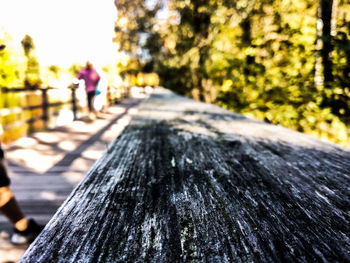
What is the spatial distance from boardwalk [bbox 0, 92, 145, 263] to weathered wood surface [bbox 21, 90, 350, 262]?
136 cm

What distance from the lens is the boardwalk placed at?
210 cm

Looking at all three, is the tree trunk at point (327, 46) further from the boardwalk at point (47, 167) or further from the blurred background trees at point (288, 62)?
the boardwalk at point (47, 167)

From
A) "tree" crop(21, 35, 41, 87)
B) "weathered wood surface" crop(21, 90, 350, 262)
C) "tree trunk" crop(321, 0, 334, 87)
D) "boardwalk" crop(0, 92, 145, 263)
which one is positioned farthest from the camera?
"tree" crop(21, 35, 41, 87)

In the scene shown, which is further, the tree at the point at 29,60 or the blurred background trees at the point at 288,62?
the tree at the point at 29,60

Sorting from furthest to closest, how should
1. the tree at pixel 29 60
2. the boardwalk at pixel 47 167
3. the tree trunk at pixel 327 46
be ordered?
the tree at pixel 29 60, the tree trunk at pixel 327 46, the boardwalk at pixel 47 167

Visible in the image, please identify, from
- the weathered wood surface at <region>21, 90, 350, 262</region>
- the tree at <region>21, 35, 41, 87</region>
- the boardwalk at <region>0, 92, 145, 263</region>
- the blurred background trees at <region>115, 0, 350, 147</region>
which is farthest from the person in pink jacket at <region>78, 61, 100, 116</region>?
the weathered wood surface at <region>21, 90, 350, 262</region>

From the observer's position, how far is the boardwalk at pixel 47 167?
210 centimetres

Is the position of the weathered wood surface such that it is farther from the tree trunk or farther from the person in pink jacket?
the person in pink jacket

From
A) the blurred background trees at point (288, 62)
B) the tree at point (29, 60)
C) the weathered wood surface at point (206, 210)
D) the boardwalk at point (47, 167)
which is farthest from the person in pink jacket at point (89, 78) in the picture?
the weathered wood surface at point (206, 210)

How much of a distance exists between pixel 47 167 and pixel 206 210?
3.39 meters

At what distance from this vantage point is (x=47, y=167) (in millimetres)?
3359

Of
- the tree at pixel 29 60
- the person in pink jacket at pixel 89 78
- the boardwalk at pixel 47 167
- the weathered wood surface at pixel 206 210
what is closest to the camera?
the weathered wood surface at pixel 206 210

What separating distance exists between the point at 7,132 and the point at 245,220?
20.4ft

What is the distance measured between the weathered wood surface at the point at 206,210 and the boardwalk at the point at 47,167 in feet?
4.48
